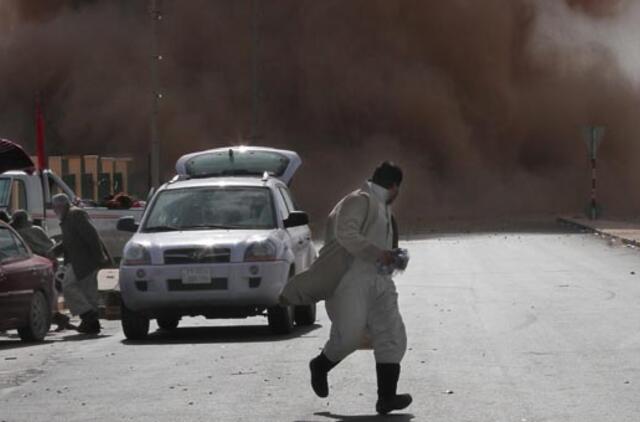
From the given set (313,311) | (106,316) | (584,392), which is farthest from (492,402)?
(106,316)

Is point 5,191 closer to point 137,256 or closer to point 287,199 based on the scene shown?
point 287,199

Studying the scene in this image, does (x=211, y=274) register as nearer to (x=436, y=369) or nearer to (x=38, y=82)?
(x=436, y=369)

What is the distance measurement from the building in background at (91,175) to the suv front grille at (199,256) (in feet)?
80.8

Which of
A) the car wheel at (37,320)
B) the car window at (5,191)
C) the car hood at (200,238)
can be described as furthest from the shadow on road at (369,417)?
the car window at (5,191)

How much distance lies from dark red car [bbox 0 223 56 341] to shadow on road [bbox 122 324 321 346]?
1.08 metres

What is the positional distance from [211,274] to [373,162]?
153 ft

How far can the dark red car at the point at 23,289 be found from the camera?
1902 centimetres

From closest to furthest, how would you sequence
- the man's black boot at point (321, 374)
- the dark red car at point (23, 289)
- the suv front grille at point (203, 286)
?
the man's black boot at point (321, 374) → the dark red car at point (23, 289) → the suv front grille at point (203, 286)

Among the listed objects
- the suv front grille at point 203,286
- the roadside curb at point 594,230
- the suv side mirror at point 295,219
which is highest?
the suv side mirror at point 295,219

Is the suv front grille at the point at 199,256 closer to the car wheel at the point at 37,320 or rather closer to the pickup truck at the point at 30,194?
the car wheel at the point at 37,320

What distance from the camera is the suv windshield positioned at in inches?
798

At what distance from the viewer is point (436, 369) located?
1516cm

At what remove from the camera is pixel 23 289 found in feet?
63.9

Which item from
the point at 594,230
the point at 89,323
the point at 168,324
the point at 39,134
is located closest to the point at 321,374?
the point at 168,324
